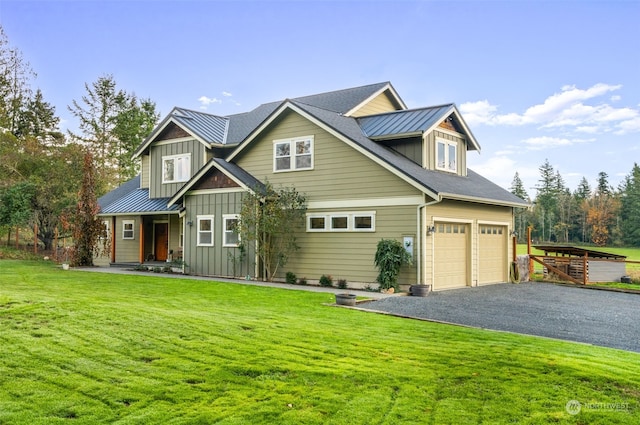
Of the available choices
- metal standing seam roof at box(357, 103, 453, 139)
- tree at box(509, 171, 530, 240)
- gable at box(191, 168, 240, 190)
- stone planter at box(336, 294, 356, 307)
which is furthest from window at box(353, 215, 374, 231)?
tree at box(509, 171, 530, 240)

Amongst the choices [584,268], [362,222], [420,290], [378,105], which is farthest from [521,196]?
[420,290]

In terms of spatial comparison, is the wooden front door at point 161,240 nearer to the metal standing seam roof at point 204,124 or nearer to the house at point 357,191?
the house at point 357,191

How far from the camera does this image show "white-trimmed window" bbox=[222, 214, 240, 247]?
63.8 ft

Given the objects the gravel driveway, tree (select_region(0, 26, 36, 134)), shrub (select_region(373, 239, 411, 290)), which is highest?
tree (select_region(0, 26, 36, 134))

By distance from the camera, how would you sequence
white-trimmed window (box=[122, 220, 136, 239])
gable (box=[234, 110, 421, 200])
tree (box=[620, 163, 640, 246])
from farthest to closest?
tree (box=[620, 163, 640, 246])
white-trimmed window (box=[122, 220, 136, 239])
gable (box=[234, 110, 421, 200])

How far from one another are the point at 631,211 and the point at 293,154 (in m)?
67.7

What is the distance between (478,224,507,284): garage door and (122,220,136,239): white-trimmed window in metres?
16.7

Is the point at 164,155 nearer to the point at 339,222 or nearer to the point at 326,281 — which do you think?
the point at 339,222

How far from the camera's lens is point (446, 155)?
19.6 metres

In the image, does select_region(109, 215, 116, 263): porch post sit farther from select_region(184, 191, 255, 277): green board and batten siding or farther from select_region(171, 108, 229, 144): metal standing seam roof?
select_region(184, 191, 255, 277): green board and batten siding

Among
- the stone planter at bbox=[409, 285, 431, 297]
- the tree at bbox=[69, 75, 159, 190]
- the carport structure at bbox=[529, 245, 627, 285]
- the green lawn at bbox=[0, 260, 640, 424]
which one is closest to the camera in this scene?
the green lawn at bbox=[0, 260, 640, 424]

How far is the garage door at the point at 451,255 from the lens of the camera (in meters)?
16.8

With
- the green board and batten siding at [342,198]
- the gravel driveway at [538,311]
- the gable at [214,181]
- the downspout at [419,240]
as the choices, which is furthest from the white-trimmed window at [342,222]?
the gable at [214,181]

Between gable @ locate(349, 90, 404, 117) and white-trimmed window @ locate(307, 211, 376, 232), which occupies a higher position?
gable @ locate(349, 90, 404, 117)
